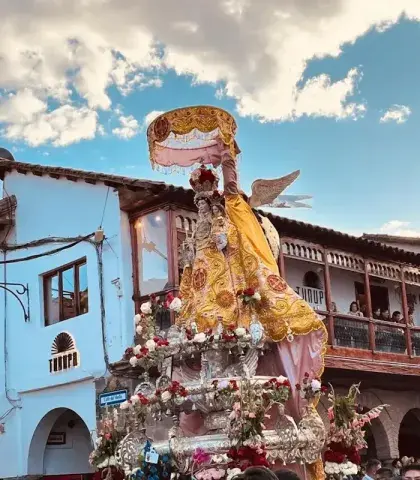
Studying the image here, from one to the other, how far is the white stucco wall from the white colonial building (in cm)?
3

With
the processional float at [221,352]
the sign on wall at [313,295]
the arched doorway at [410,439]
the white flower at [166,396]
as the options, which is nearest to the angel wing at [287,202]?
the processional float at [221,352]

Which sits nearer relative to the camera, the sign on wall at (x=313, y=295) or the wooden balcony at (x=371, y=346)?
the wooden balcony at (x=371, y=346)

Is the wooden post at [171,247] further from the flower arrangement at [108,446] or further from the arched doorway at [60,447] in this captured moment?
the flower arrangement at [108,446]

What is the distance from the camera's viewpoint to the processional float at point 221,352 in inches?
310

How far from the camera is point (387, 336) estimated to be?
1766cm

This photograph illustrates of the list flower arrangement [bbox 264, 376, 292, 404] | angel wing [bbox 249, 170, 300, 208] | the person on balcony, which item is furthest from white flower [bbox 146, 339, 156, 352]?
the person on balcony

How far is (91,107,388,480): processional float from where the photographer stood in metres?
7.86

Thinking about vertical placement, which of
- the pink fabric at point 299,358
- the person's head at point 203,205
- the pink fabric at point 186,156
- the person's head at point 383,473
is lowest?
the person's head at point 383,473

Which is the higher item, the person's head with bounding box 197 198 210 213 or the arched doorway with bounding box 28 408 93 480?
the person's head with bounding box 197 198 210 213

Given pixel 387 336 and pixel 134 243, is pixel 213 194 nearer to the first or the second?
pixel 134 243

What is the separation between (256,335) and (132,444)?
175 centimetres

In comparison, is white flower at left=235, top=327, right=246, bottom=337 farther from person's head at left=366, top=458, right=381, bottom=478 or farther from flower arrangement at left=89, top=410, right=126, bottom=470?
person's head at left=366, top=458, right=381, bottom=478

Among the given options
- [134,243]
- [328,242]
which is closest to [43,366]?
[134,243]

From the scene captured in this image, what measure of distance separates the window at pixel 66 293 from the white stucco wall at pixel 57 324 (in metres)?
0.17
